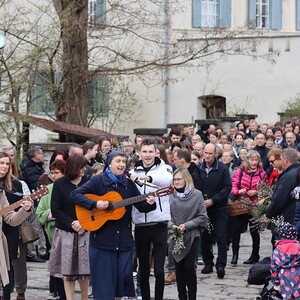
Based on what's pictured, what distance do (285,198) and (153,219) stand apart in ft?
5.95

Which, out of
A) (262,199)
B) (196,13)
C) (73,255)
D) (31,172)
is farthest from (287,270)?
(196,13)

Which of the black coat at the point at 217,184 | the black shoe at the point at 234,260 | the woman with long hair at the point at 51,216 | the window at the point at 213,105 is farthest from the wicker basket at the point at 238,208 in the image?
the window at the point at 213,105

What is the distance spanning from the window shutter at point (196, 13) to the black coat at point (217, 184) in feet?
77.9

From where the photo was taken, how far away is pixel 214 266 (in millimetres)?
15992

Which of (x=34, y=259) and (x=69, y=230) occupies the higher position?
(x=69, y=230)

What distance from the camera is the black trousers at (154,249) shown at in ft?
40.2

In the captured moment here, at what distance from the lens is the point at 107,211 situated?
11508 millimetres

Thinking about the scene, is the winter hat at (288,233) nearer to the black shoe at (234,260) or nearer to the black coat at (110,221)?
the black coat at (110,221)

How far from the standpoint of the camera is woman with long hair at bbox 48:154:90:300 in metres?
12.3

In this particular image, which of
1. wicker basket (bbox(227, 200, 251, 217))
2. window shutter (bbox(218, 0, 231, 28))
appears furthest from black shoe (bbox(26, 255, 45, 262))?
window shutter (bbox(218, 0, 231, 28))

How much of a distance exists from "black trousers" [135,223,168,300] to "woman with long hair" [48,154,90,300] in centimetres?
61

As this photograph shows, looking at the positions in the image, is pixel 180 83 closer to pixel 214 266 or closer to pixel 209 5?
pixel 209 5

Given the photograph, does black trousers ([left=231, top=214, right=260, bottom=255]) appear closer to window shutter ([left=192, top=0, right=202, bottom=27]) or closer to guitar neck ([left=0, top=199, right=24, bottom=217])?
guitar neck ([left=0, top=199, right=24, bottom=217])

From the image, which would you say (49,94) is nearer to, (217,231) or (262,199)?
(217,231)
